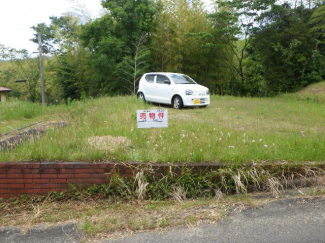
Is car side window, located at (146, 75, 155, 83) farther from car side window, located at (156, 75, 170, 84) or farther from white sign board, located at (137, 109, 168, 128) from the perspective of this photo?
white sign board, located at (137, 109, 168, 128)

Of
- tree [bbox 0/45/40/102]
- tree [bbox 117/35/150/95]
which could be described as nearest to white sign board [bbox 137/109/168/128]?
tree [bbox 117/35/150/95]

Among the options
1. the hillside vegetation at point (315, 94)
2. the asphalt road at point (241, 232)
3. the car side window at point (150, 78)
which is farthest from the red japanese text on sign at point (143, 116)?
the hillside vegetation at point (315, 94)

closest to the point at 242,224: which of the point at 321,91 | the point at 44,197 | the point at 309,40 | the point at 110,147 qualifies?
the point at 110,147

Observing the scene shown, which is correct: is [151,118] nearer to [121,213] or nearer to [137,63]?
[121,213]

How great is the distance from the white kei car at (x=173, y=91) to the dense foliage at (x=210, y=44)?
3.86 metres

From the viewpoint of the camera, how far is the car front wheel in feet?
30.0

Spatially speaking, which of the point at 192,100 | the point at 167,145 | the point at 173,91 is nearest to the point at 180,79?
the point at 173,91

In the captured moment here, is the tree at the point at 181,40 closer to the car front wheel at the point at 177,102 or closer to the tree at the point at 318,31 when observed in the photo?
the tree at the point at 318,31

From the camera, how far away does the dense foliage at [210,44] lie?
49.1ft

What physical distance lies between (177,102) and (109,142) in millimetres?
5440

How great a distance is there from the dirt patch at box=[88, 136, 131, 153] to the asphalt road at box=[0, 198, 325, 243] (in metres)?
1.24

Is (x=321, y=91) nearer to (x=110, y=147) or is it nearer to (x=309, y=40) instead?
(x=309, y=40)

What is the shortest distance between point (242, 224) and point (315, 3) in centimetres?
1627

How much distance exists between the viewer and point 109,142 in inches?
159
